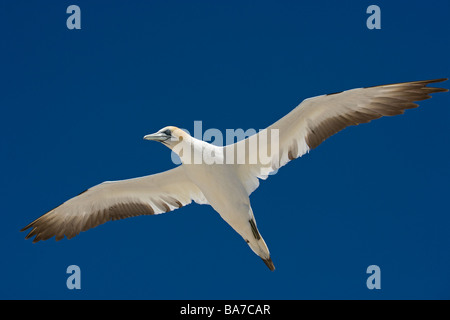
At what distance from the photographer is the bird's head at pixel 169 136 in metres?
10.6

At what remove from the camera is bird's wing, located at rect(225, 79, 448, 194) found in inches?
384

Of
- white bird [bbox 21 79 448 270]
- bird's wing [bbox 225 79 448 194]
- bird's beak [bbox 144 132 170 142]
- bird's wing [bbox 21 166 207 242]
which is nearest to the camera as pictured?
bird's wing [bbox 225 79 448 194]

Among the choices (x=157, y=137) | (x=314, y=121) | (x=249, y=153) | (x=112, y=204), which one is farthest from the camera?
(x=112, y=204)

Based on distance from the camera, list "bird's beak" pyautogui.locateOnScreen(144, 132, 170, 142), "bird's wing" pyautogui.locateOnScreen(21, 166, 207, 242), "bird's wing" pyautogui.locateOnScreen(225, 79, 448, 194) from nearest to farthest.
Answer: "bird's wing" pyautogui.locateOnScreen(225, 79, 448, 194) < "bird's beak" pyautogui.locateOnScreen(144, 132, 170, 142) < "bird's wing" pyautogui.locateOnScreen(21, 166, 207, 242)

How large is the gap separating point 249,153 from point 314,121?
1357mm

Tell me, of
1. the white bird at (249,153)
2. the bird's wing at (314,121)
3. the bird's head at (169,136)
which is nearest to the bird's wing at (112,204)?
the white bird at (249,153)

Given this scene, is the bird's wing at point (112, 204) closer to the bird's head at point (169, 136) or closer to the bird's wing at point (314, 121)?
the bird's head at point (169, 136)

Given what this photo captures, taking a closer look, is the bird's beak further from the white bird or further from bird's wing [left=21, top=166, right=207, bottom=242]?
bird's wing [left=21, top=166, right=207, bottom=242]

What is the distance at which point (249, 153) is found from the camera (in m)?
10.8

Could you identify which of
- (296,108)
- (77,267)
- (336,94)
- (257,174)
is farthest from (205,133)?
(77,267)

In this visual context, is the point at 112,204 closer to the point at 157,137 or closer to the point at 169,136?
the point at 157,137

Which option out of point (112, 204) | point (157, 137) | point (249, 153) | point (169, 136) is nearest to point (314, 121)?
point (249, 153)

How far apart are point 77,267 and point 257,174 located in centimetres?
400

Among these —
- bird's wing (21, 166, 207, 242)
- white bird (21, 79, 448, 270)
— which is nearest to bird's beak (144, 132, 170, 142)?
white bird (21, 79, 448, 270)
